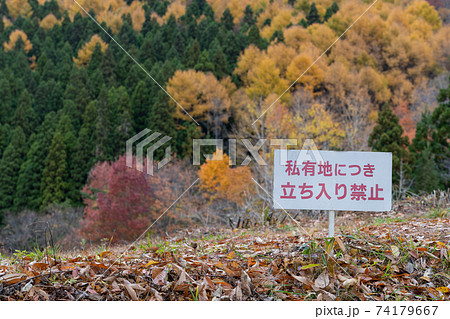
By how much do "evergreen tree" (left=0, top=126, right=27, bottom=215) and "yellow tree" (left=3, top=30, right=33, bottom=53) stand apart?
77.2 ft

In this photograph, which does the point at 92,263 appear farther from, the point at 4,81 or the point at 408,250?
the point at 4,81

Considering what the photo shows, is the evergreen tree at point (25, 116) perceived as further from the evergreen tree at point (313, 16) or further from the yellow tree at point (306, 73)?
the evergreen tree at point (313, 16)

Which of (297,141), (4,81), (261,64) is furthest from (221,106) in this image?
(4,81)

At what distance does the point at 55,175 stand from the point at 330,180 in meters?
33.7

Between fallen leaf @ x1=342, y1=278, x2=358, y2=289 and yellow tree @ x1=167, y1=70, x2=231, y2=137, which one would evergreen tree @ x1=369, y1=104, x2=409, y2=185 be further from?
fallen leaf @ x1=342, y1=278, x2=358, y2=289

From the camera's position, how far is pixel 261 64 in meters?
35.8

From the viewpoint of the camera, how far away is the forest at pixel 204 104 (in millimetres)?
22219

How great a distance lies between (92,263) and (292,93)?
107 ft

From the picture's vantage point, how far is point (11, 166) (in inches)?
1409

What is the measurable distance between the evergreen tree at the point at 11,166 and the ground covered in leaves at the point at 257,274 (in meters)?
34.1

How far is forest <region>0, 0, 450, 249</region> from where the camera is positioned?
22219 millimetres

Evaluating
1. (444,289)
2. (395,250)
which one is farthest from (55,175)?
(444,289)

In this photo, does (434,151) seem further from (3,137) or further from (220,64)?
(3,137)
